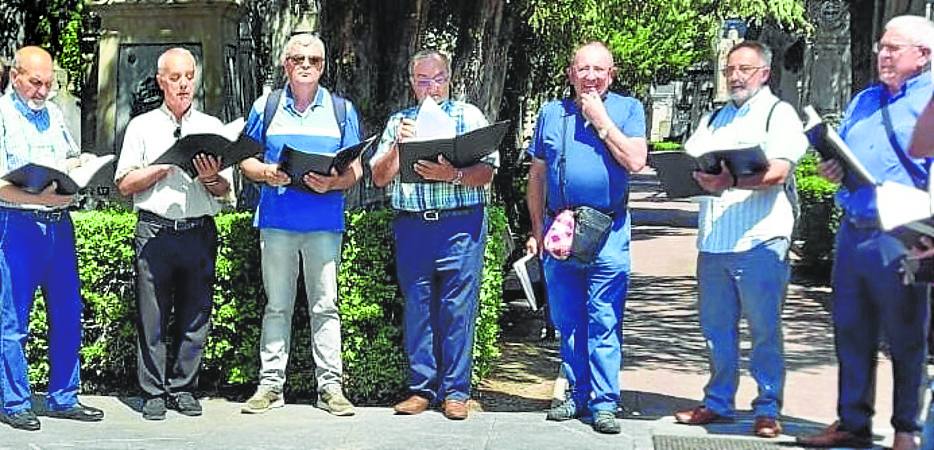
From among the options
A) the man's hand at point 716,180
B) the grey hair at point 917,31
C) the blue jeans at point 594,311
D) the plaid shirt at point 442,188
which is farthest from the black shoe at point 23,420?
the grey hair at point 917,31

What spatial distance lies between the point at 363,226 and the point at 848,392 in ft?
9.20

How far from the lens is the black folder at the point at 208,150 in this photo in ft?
20.1

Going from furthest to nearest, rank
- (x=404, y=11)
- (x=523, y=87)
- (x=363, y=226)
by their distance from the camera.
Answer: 1. (x=523, y=87)
2. (x=404, y=11)
3. (x=363, y=226)

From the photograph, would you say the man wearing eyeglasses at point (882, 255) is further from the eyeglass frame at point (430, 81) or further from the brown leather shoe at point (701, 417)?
the eyeglass frame at point (430, 81)

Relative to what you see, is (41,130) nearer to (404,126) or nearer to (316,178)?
(316,178)

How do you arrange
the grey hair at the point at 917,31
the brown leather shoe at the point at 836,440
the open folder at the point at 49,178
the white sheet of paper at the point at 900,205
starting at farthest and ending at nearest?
the open folder at the point at 49,178 < the brown leather shoe at the point at 836,440 < the grey hair at the point at 917,31 < the white sheet of paper at the point at 900,205

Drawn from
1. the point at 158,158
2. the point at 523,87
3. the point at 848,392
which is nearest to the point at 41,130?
the point at 158,158

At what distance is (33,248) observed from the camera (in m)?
Answer: 6.34

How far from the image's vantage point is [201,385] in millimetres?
7441

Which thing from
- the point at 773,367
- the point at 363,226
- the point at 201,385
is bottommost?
the point at 201,385

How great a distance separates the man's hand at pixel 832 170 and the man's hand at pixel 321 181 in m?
2.48

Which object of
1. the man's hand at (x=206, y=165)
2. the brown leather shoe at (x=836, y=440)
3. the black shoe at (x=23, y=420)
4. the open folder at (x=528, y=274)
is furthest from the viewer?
the open folder at (x=528, y=274)

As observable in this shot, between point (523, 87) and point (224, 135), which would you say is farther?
point (523, 87)

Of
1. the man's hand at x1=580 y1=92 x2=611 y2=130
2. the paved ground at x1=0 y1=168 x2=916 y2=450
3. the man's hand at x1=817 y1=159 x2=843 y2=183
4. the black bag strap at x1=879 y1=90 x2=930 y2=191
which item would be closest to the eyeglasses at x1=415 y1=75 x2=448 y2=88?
the man's hand at x1=580 y1=92 x2=611 y2=130
